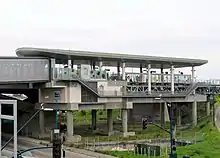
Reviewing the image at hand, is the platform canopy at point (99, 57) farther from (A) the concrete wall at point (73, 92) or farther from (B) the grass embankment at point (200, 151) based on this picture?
(B) the grass embankment at point (200, 151)

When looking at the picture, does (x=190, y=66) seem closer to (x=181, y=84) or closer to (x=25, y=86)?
(x=181, y=84)

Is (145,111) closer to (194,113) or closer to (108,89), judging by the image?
(194,113)

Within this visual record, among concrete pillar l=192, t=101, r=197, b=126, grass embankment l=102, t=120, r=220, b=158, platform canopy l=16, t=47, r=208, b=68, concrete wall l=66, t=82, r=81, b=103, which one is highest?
platform canopy l=16, t=47, r=208, b=68

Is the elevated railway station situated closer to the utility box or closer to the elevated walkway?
the elevated walkway

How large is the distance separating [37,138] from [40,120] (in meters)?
4.71

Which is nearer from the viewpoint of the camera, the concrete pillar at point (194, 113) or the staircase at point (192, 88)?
the staircase at point (192, 88)

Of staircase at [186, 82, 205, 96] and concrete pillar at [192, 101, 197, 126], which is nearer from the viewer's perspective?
staircase at [186, 82, 205, 96]

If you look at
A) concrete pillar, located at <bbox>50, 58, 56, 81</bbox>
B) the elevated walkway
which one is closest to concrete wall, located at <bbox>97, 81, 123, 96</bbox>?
concrete pillar, located at <bbox>50, 58, 56, 81</bbox>

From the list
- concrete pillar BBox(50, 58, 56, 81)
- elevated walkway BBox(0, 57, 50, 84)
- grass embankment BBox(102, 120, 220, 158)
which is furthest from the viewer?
concrete pillar BBox(50, 58, 56, 81)

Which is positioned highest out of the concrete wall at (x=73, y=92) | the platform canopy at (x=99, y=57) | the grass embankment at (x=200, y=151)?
the platform canopy at (x=99, y=57)

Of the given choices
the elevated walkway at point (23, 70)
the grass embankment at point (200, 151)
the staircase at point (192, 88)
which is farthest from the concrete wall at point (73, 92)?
the staircase at point (192, 88)

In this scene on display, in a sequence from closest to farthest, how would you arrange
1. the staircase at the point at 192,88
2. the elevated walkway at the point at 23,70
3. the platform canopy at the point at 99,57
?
the elevated walkway at the point at 23,70 → the platform canopy at the point at 99,57 → the staircase at the point at 192,88

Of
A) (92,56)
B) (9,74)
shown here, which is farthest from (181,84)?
(9,74)

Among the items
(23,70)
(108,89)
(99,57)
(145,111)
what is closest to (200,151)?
(108,89)
